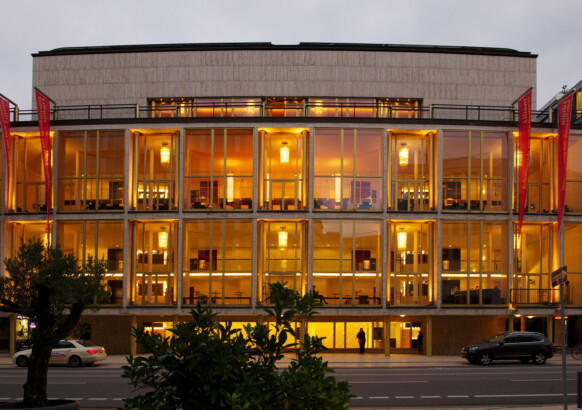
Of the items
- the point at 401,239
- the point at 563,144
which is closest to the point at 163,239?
the point at 401,239

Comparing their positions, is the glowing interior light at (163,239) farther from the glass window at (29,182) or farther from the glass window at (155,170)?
the glass window at (29,182)

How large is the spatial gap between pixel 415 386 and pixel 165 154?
20.3 meters

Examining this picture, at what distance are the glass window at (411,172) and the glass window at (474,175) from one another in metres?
1.01

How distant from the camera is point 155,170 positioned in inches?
1350

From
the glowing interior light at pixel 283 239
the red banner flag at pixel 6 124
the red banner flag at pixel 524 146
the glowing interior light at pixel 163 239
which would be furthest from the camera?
the glowing interior light at pixel 283 239

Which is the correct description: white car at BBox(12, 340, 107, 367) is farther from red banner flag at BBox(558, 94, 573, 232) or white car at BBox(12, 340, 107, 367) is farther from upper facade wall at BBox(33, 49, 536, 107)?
red banner flag at BBox(558, 94, 573, 232)

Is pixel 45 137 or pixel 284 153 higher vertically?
pixel 45 137

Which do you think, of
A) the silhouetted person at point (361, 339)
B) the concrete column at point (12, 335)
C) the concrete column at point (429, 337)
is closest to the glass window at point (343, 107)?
the concrete column at point (429, 337)

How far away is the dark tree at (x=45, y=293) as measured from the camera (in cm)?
1472

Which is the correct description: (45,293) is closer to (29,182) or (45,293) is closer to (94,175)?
(94,175)

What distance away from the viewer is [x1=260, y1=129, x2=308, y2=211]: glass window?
111 ft

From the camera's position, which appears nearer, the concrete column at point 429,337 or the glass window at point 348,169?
the concrete column at point 429,337

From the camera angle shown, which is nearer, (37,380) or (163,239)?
(37,380)

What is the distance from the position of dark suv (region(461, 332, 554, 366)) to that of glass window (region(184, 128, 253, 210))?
13887mm
